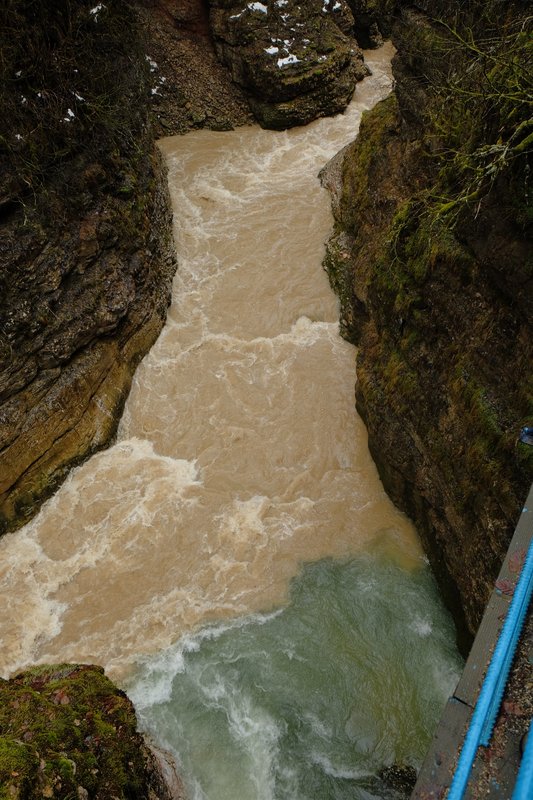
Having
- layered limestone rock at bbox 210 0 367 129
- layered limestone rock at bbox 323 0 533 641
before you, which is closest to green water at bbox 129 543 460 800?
layered limestone rock at bbox 323 0 533 641

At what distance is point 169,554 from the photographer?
696 cm

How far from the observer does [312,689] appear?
566 centimetres

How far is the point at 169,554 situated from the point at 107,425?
2.50m

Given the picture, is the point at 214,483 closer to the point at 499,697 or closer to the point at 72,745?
the point at 72,745

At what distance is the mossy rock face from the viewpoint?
3.08 meters

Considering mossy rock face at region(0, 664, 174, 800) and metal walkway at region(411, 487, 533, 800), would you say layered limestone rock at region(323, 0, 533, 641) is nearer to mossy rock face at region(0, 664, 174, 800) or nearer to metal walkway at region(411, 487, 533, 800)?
metal walkway at region(411, 487, 533, 800)

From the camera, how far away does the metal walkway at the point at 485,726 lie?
2623 millimetres

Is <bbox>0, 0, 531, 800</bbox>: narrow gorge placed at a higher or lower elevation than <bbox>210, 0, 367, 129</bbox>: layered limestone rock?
lower

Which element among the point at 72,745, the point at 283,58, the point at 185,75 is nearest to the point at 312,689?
the point at 72,745

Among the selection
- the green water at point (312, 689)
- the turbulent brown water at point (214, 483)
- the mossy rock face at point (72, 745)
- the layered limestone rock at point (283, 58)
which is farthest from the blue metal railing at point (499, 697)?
the layered limestone rock at point (283, 58)

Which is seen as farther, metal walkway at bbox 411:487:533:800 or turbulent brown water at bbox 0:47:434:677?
turbulent brown water at bbox 0:47:434:677

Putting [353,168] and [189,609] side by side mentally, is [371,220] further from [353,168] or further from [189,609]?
[189,609]

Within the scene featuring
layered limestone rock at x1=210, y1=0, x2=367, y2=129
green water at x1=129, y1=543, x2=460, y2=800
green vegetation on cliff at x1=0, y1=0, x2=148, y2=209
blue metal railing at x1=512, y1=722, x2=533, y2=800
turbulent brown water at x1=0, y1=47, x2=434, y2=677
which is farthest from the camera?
layered limestone rock at x1=210, y1=0, x2=367, y2=129

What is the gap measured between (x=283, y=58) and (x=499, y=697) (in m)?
15.9
